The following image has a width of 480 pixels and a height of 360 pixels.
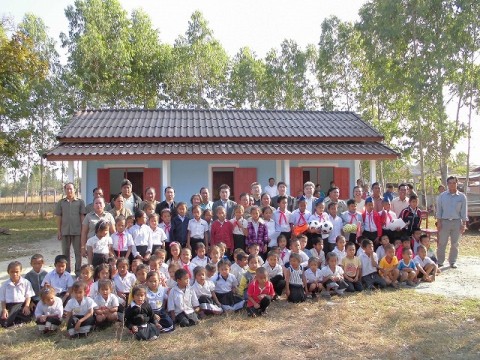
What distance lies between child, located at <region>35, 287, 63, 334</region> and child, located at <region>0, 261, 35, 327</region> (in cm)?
47

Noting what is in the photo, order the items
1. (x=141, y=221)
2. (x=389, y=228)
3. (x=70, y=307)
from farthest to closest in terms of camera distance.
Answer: (x=389, y=228)
(x=141, y=221)
(x=70, y=307)

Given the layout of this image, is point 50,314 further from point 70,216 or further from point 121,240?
point 70,216

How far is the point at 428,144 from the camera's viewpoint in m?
16.3

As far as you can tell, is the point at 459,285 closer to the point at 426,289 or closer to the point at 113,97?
the point at 426,289

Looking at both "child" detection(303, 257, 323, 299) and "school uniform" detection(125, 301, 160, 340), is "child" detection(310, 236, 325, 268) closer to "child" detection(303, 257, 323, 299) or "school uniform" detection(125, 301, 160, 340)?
"child" detection(303, 257, 323, 299)

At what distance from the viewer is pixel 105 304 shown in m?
4.64

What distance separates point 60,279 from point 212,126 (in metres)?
7.69

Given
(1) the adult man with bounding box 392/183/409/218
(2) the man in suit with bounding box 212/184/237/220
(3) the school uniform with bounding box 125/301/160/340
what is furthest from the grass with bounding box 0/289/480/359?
(1) the adult man with bounding box 392/183/409/218

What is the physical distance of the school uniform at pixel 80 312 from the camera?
4418 millimetres

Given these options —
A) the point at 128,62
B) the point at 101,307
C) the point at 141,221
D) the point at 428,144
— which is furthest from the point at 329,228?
the point at 128,62

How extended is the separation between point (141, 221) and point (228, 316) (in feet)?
5.75

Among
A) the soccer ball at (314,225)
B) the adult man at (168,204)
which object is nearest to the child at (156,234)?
the adult man at (168,204)

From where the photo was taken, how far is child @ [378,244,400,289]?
20.3 feet

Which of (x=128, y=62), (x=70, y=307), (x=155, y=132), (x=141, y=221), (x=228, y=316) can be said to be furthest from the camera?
(x=128, y=62)
